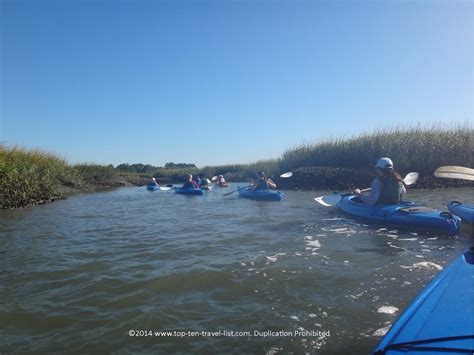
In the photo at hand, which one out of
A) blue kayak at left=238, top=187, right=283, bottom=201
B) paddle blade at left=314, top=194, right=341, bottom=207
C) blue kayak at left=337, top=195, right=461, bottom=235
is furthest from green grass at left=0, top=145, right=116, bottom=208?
blue kayak at left=337, top=195, right=461, bottom=235

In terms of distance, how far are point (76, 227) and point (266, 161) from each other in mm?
20628

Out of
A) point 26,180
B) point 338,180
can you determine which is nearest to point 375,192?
point 338,180

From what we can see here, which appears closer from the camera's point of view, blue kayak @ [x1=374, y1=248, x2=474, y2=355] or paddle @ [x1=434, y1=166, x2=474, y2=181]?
blue kayak @ [x1=374, y1=248, x2=474, y2=355]

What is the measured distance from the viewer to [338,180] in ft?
54.6

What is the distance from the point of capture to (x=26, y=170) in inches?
445

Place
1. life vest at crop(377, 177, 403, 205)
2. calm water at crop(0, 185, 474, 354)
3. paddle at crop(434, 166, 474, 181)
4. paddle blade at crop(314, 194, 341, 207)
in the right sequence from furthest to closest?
1. paddle blade at crop(314, 194, 341, 207)
2. life vest at crop(377, 177, 403, 205)
3. paddle at crop(434, 166, 474, 181)
4. calm water at crop(0, 185, 474, 354)

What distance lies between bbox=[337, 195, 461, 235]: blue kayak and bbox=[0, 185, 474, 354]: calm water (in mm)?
263

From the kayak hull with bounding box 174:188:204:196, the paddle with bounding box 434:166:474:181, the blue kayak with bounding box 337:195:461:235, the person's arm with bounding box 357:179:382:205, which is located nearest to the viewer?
the paddle with bounding box 434:166:474:181

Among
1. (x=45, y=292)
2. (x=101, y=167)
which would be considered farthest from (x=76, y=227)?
(x=101, y=167)

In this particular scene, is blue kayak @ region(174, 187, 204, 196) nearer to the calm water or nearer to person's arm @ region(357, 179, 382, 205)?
the calm water

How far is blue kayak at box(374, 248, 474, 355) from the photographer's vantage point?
1.92 metres

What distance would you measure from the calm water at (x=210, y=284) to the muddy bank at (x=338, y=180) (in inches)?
354

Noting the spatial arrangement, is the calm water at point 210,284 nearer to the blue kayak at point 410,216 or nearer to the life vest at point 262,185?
the blue kayak at point 410,216

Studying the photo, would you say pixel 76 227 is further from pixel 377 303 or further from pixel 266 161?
pixel 266 161
